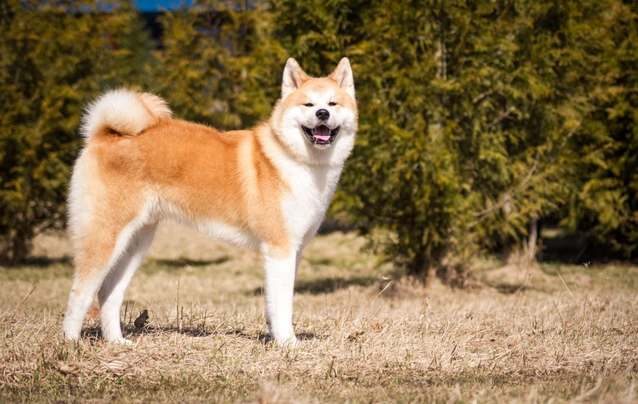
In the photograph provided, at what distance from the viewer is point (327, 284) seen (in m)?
9.67

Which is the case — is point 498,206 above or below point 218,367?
above

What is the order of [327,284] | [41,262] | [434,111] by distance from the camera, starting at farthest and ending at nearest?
[41,262] → [327,284] → [434,111]

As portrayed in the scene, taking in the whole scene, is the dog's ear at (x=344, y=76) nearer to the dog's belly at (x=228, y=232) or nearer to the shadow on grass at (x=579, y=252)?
the dog's belly at (x=228, y=232)

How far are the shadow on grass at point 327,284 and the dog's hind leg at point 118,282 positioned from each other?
13.7 ft

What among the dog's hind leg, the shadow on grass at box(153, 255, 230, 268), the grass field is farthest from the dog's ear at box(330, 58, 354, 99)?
the shadow on grass at box(153, 255, 230, 268)

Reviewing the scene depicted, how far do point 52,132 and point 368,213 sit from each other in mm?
6804

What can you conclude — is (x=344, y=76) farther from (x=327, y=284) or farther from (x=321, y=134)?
(x=327, y=284)

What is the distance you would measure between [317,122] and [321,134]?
0.38 ft

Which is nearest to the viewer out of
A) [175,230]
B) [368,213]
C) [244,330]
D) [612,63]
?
[244,330]

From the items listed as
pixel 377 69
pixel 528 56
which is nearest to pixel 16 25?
pixel 377 69

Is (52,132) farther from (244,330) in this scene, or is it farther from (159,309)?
(244,330)

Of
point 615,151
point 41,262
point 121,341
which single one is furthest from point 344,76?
point 41,262

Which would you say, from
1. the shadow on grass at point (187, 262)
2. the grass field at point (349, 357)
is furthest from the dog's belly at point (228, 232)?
the shadow on grass at point (187, 262)

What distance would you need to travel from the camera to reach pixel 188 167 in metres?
4.63
